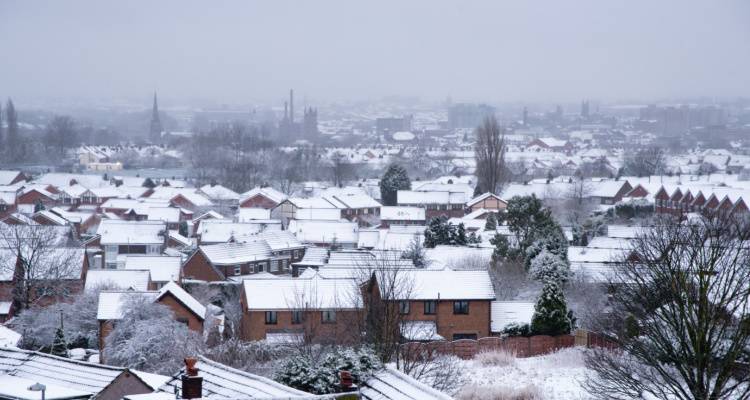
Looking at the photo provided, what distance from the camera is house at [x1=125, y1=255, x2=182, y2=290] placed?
32.5 m

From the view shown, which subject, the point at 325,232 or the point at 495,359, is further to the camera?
the point at 325,232

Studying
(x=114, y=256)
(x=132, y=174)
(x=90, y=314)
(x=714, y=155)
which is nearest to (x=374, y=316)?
(x=90, y=314)

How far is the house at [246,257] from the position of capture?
35625mm

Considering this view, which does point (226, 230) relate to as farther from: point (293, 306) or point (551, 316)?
point (551, 316)

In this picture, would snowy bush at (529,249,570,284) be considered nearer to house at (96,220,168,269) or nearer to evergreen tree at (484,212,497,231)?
evergreen tree at (484,212,497,231)

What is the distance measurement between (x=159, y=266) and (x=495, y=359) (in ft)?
46.9

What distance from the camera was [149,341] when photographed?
2284cm

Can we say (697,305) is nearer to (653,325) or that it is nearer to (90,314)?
(653,325)

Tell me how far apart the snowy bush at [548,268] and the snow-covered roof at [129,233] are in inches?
703

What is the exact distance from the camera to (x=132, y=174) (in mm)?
91312

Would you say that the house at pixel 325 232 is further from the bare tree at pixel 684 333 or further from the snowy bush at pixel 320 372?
the bare tree at pixel 684 333

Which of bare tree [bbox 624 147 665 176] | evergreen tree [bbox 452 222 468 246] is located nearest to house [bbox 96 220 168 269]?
evergreen tree [bbox 452 222 468 246]

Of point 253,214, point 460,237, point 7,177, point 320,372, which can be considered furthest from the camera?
point 7,177

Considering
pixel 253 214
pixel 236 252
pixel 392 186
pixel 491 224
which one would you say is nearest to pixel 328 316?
pixel 236 252
